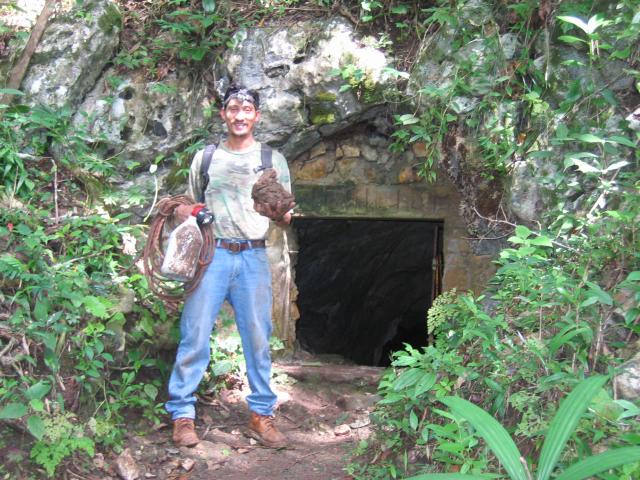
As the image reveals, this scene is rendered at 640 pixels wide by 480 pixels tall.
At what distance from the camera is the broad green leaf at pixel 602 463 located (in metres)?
1.94

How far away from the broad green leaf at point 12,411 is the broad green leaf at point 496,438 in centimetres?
202

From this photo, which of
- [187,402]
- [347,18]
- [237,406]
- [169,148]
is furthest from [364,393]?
[347,18]

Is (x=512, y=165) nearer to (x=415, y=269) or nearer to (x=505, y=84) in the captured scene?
(x=505, y=84)

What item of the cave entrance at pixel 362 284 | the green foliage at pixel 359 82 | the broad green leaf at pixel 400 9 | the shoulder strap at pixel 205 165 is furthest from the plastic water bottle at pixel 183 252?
the cave entrance at pixel 362 284

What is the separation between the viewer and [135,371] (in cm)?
423

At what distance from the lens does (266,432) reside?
13.6ft

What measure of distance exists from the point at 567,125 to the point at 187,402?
2.81m

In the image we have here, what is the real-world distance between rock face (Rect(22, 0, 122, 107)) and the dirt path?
2.55 metres

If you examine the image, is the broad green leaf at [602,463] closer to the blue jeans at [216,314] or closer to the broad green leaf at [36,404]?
the blue jeans at [216,314]

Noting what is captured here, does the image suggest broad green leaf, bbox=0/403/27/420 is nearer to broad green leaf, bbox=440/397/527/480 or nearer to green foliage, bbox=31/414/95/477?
green foliage, bbox=31/414/95/477

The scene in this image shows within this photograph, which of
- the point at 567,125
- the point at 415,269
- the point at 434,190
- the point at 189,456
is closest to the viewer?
the point at 189,456

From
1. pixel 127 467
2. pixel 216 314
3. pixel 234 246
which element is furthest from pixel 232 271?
pixel 127 467

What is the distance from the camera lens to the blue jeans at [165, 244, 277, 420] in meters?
3.92

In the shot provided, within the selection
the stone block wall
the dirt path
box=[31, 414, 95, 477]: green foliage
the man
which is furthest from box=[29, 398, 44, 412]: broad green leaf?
the stone block wall
